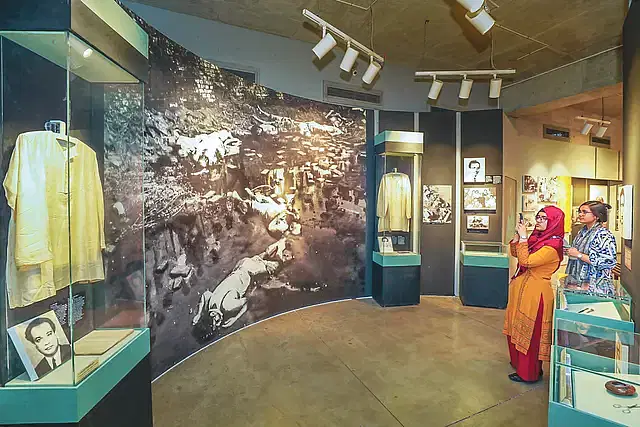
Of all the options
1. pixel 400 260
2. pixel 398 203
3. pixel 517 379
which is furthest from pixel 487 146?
pixel 517 379

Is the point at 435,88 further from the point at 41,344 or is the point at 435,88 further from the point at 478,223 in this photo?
the point at 41,344

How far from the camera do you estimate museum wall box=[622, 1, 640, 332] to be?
266 centimetres

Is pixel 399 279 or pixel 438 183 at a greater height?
pixel 438 183

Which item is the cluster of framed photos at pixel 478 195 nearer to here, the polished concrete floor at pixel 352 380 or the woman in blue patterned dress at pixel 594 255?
the polished concrete floor at pixel 352 380

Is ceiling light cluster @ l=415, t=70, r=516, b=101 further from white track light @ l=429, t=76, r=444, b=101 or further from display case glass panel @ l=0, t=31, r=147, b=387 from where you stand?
display case glass panel @ l=0, t=31, r=147, b=387

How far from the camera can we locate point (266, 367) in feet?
11.6

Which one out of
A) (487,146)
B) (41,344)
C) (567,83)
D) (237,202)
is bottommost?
(41,344)

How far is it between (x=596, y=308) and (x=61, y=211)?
3586 millimetres

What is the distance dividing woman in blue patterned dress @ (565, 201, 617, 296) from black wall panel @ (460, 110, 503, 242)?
93.8 inches

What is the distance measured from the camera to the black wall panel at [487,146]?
5941 mm

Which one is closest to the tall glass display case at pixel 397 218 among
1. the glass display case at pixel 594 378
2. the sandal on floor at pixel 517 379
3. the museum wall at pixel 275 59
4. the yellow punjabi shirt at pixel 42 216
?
the museum wall at pixel 275 59

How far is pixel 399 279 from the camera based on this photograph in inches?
221

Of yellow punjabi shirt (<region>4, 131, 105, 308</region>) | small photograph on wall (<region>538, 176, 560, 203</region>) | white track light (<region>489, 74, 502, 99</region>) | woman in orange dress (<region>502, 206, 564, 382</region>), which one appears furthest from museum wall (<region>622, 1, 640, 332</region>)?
small photograph on wall (<region>538, 176, 560, 203</region>)

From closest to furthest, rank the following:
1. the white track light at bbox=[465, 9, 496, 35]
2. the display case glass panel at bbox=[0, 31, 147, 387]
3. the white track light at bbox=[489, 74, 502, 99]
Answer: the display case glass panel at bbox=[0, 31, 147, 387]
the white track light at bbox=[465, 9, 496, 35]
the white track light at bbox=[489, 74, 502, 99]
